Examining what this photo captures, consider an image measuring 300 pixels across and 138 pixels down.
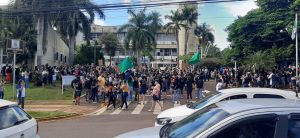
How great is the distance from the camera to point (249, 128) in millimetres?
4223

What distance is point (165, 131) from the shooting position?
524 centimetres

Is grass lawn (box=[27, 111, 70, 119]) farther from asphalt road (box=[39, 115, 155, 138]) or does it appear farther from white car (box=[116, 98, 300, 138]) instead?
white car (box=[116, 98, 300, 138])

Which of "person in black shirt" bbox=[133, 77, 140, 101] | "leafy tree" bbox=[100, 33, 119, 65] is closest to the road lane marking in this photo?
"person in black shirt" bbox=[133, 77, 140, 101]

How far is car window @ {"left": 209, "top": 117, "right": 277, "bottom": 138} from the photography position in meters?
4.21

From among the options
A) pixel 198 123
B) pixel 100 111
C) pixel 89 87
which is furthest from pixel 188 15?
pixel 198 123

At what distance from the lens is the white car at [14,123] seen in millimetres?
6543

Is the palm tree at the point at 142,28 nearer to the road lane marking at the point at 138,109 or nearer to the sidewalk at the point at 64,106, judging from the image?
the sidewalk at the point at 64,106

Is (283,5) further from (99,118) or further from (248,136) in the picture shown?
(248,136)

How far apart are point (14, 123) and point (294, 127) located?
4.69m

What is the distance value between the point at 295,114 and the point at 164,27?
65204 millimetres

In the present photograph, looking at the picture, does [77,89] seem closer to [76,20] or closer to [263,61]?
[263,61]

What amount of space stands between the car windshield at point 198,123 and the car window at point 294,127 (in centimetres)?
67

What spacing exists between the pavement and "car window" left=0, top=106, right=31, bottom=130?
15.6ft

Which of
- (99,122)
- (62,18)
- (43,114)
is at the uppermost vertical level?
(62,18)
